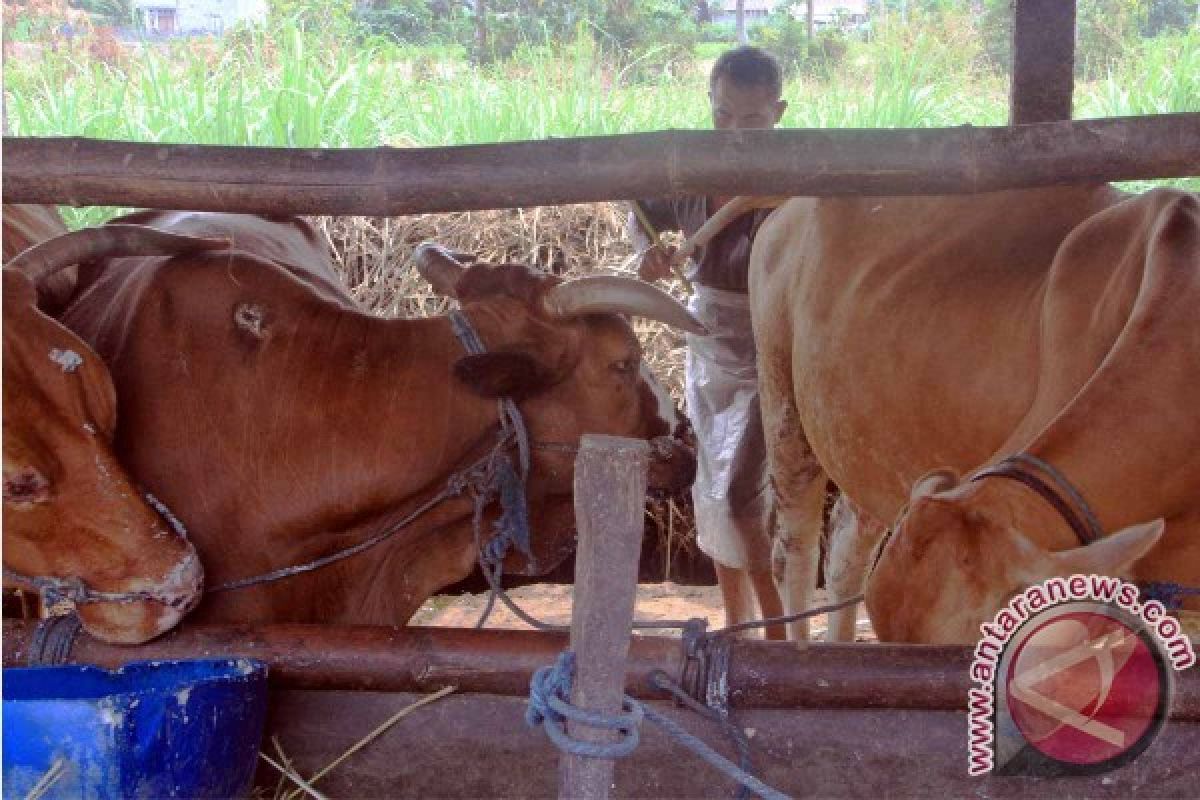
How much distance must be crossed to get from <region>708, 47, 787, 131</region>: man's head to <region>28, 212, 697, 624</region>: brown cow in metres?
1.28

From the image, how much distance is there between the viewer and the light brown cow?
8.25 ft

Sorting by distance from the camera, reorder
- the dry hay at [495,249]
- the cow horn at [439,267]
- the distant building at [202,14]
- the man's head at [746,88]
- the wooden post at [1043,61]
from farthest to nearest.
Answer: the distant building at [202,14] < the dry hay at [495,249] < the man's head at [746,88] < the wooden post at [1043,61] < the cow horn at [439,267]

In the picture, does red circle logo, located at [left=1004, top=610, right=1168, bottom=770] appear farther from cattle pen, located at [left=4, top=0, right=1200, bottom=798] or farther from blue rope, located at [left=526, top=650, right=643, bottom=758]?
blue rope, located at [left=526, top=650, right=643, bottom=758]

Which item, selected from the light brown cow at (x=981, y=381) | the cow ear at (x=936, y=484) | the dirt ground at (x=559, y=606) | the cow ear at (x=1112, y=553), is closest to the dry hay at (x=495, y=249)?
the dirt ground at (x=559, y=606)

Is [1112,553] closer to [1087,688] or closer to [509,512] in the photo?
[1087,688]

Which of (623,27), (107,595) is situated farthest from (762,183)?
(623,27)

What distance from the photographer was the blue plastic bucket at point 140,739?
2.37m

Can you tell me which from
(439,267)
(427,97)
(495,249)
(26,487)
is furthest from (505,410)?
(427,97)

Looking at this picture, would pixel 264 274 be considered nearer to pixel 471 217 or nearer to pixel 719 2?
pixel 471 217

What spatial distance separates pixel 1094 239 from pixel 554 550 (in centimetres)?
158

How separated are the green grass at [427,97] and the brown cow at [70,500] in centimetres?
430

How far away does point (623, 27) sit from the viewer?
1126 centimetres

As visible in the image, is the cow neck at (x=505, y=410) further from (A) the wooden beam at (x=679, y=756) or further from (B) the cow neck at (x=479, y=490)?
(A) the wooden beam at (x=679, y=756)

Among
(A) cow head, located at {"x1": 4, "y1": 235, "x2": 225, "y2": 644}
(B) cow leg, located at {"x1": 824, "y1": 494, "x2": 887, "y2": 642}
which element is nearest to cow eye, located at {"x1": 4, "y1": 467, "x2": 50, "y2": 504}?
(A) cow head, located at {"x1": 4, "y1": 235, "x2": 225, "y2": 644}
